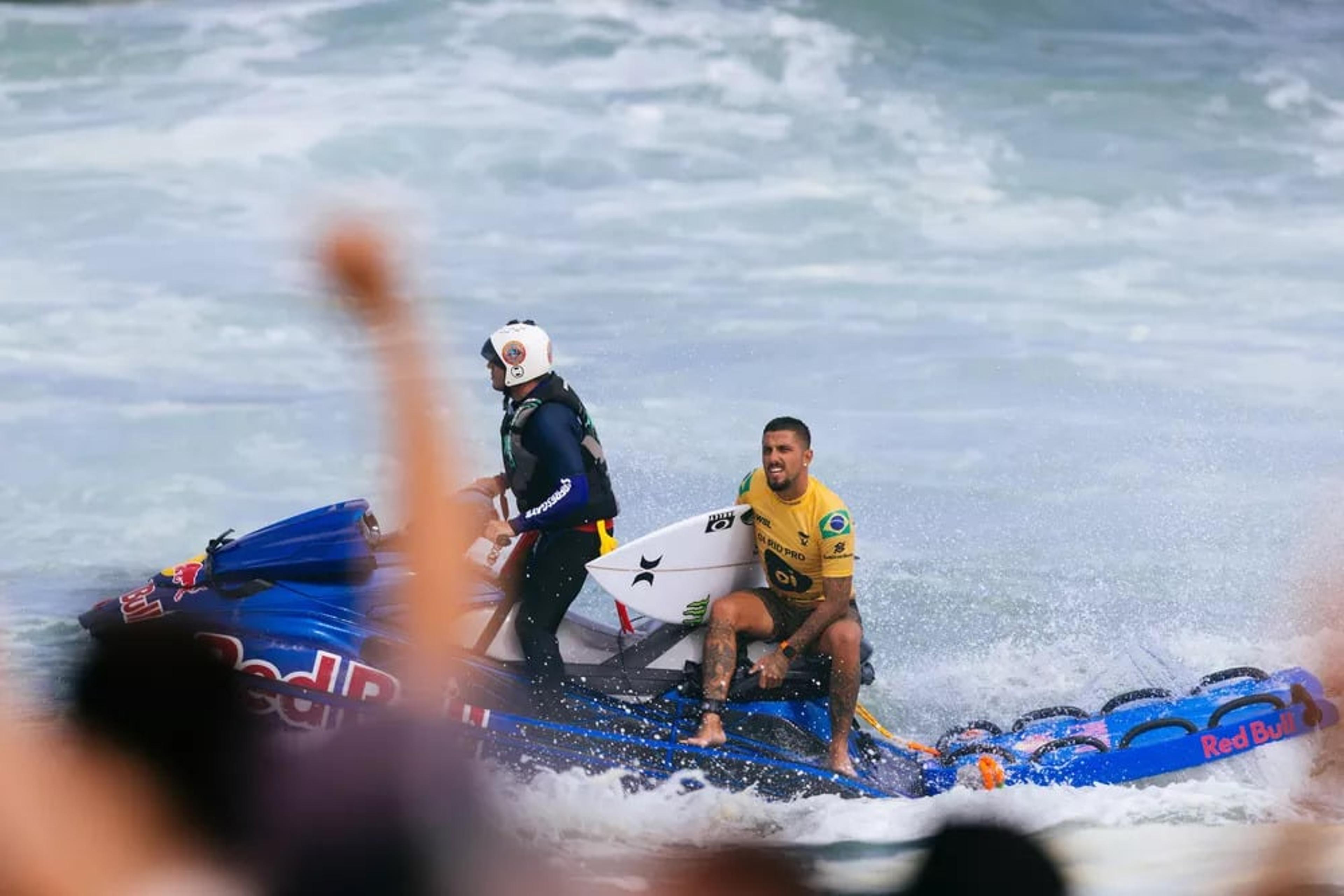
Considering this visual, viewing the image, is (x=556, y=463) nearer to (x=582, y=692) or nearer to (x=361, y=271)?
(x=582, y=692)

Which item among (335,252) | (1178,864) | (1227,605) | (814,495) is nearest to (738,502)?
(814,495)

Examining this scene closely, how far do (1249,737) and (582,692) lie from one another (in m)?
3.14

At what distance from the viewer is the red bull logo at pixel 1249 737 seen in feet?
25.8

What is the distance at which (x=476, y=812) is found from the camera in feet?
5.18

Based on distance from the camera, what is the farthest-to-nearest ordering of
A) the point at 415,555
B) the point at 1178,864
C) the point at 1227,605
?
the point at 1227,605
the point at 1178,864
the point at 415,555

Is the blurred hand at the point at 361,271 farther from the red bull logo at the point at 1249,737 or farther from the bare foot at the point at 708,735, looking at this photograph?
the red bull logo at the point at 1249,737

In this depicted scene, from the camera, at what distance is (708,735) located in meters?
7.28

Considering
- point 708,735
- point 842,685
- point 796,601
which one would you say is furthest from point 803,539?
point 708,735

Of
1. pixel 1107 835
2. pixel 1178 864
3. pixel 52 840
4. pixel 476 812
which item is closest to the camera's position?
pixel 52 840

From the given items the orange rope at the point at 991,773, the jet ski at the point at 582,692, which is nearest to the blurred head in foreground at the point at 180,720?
the jet ski at the point at 582,692

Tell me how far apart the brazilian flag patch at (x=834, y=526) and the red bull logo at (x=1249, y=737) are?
2036 mm

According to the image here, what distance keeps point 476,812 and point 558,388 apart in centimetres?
574

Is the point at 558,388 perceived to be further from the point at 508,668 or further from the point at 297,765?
the point at 297,765

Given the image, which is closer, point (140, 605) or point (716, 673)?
point (140, 605)
